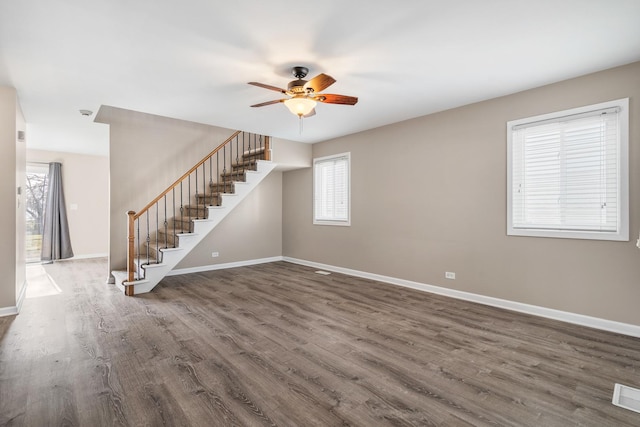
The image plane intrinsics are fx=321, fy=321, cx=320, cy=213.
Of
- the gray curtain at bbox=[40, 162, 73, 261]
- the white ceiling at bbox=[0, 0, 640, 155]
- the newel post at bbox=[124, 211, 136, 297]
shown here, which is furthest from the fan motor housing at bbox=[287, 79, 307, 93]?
the gray curtain at bbox=[40, 162, 73, 261]

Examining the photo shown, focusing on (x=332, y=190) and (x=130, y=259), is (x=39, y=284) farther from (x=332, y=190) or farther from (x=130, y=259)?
(x=332, y=190)

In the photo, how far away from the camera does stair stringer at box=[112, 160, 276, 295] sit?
15.4 feet

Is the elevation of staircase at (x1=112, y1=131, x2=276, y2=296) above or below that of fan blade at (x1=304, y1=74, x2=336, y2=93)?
below

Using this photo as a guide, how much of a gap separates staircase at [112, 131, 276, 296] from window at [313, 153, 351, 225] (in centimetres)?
122

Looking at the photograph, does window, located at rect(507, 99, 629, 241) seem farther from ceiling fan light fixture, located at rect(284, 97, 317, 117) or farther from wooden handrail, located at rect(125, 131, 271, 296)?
wooden handrail, located at rect(125, 131, 271, 296)

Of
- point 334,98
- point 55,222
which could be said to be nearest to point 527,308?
point 334,98

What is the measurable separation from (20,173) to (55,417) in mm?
3537

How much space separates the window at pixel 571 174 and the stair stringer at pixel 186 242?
3.99 m

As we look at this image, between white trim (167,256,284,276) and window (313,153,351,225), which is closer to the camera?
white trim (167,256,284,276)

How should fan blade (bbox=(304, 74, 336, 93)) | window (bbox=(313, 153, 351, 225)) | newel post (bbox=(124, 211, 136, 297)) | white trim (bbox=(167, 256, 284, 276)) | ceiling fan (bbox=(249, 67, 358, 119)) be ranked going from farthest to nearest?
window (bbox=(313, 153, 351, 225))
white trim (bbox=(167, 256, 284, 276))
newel post (bbox=(124, 211, 136, 297))
ceiling fan (bbox=(249, 67, 358, 119))
fan blade (bbox=(304, 74, 336, 93))

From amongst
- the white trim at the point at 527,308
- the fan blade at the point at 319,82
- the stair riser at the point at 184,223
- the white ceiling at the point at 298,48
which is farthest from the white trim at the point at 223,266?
the fan blade at the point at 319,82

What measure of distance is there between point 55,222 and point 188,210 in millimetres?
4023

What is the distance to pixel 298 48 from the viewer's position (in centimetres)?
282

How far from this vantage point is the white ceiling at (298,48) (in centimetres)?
228
